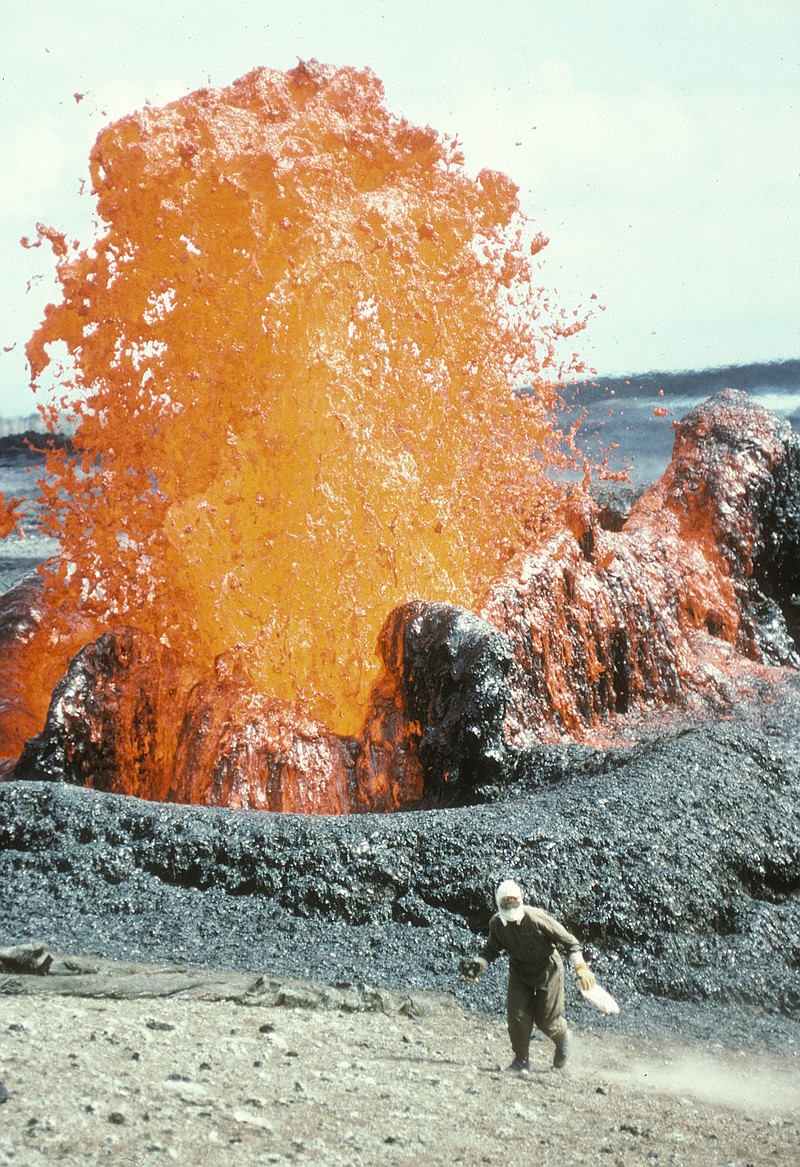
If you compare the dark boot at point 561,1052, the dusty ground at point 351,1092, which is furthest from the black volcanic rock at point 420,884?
the dark boot at point 561,1052

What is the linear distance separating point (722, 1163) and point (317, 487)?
7595 millimetres

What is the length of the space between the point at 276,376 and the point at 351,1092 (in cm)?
783

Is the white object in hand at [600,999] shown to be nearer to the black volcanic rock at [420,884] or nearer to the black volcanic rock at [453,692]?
the black volcanic rock at [420,884]

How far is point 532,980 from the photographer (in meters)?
4.62

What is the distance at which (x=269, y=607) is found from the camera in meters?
10.6

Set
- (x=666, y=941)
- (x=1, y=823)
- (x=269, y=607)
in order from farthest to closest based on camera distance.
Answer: (x=269, y=607)
(x=1, y=823)
(x=666, y=941)

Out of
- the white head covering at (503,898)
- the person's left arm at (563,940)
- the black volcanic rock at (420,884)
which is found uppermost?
the white head covering at (503,898)

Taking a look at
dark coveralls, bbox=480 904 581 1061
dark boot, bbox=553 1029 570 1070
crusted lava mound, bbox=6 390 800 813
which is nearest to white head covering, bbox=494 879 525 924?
dark coveralls, bbox=480 904 581 1061

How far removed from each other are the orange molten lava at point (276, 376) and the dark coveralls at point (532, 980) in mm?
5319

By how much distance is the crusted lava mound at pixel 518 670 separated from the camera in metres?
8.96

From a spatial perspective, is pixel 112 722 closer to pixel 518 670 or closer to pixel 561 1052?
pixel 518 670

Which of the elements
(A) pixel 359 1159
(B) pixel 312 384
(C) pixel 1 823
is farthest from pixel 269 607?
(A) pixel 359 1159

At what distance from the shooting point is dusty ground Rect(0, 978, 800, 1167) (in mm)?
3521

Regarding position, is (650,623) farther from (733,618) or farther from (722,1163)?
(722,1163)
